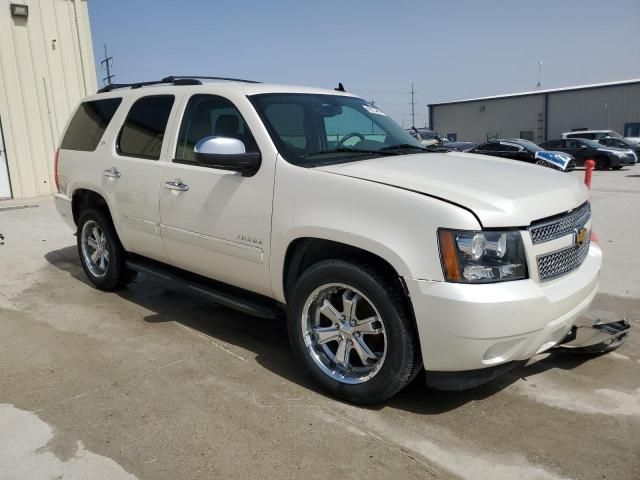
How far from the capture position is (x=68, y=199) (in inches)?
224

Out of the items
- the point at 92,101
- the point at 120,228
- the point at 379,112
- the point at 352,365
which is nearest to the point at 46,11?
the point at 92,101

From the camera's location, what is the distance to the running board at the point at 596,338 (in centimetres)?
377

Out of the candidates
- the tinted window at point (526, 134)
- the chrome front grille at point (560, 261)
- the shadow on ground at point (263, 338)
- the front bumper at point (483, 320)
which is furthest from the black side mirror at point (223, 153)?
the tinted window at point (526, 134)

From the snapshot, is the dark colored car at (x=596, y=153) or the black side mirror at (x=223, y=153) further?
the dark colored car at (x=596, y=153)

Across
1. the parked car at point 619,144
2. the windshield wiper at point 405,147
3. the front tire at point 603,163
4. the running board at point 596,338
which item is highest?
the windshield wiper at point 405,147

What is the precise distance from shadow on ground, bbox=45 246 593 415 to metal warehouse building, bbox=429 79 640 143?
135 ft

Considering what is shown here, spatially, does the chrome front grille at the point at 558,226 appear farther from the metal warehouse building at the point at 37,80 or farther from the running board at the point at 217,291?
the metal warehouse building at the point at 37,80

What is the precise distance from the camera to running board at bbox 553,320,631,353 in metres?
3.77

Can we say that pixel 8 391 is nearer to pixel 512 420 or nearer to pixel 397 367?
pixel 397 367

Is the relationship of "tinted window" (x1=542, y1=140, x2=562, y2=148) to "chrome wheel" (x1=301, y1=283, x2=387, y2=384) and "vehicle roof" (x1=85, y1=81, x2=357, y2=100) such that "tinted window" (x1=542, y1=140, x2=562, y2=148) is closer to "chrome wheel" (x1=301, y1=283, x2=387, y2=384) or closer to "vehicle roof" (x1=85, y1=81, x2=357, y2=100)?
"vehicle roof" (x1=85, y1=81, x2=357, y2=100)

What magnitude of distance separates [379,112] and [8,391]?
3.37 metres

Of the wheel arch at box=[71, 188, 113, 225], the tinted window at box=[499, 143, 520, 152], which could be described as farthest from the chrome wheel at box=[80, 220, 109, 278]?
the tinted window at box=[499, 143, 520, 152]

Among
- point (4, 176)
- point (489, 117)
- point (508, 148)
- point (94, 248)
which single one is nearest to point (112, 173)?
point (94, 248)

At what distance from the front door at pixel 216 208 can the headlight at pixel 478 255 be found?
1.23 m
